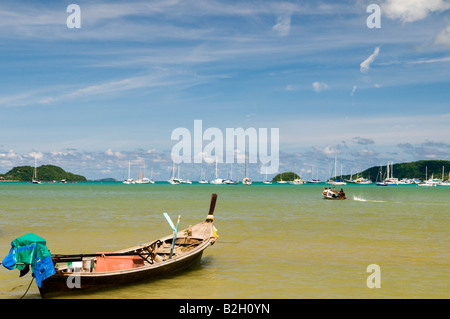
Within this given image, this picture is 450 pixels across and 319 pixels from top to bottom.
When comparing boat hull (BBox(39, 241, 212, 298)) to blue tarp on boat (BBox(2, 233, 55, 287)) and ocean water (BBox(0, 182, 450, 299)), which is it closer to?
ocean water (BBox(0, 182, 450, 299))

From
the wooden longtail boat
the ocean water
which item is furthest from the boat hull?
the ocean water

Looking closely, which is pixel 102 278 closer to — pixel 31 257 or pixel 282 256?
pixel 31 257

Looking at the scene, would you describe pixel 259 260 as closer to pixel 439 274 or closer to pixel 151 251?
pixel 151 251

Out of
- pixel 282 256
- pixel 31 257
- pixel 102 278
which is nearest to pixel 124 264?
pixel 102 278

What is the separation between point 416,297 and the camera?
51.1 feet

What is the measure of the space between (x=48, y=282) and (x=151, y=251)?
4998mm

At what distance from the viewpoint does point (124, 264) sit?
17266 millimetres

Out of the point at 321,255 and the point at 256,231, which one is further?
the point at 256,231

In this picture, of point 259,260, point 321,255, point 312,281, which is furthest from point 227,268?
point 321,255

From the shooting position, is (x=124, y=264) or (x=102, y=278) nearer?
(x=102, y=278)

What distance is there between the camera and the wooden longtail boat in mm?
14235

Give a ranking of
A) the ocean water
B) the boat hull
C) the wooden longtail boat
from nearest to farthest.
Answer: the boat hull < the wooden longtail boat < the ocean water
